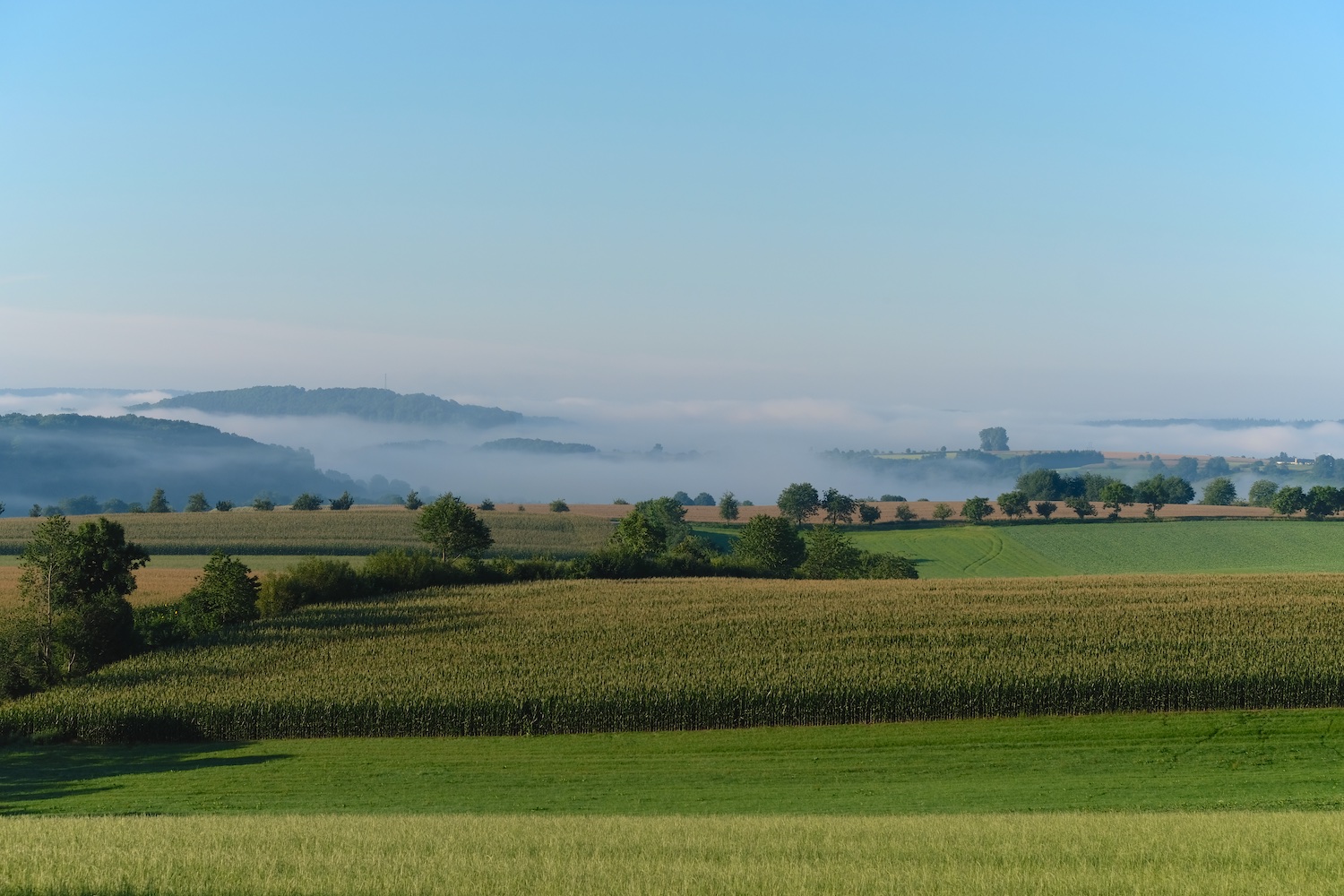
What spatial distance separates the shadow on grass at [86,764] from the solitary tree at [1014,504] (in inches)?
4148

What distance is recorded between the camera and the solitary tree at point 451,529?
77062 millimetres

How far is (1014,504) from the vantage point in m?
126

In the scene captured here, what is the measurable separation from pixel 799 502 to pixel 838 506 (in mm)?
5343

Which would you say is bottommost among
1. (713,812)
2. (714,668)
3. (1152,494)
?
(713,812)

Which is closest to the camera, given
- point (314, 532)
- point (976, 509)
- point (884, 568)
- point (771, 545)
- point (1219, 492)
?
point (884, 568)

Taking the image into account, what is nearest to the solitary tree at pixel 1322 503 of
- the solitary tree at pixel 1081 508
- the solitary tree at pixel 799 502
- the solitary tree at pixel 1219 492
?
the solitary tree at pixel 1081 508

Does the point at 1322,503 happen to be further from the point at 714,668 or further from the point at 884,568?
the point at 714,668

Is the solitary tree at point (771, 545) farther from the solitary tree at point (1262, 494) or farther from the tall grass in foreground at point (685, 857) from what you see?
the solitary tree at point (1262, 494)

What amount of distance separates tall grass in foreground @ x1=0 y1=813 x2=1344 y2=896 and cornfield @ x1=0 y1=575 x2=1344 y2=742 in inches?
557

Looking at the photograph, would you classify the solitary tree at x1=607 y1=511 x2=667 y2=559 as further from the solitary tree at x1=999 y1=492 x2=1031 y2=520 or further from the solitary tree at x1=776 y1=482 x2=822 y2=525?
the solitary tree at x1=999 y1=492 x2=1031 y2=520

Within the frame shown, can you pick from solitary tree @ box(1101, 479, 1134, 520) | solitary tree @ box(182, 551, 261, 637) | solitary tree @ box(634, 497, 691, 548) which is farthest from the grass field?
solitary tree @ box(1101, 479, 1134, 520)

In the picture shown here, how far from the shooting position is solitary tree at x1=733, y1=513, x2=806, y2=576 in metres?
95.1

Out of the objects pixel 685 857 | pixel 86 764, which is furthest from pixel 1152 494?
pixel 685 857

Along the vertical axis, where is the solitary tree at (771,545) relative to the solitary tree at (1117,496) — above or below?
below
